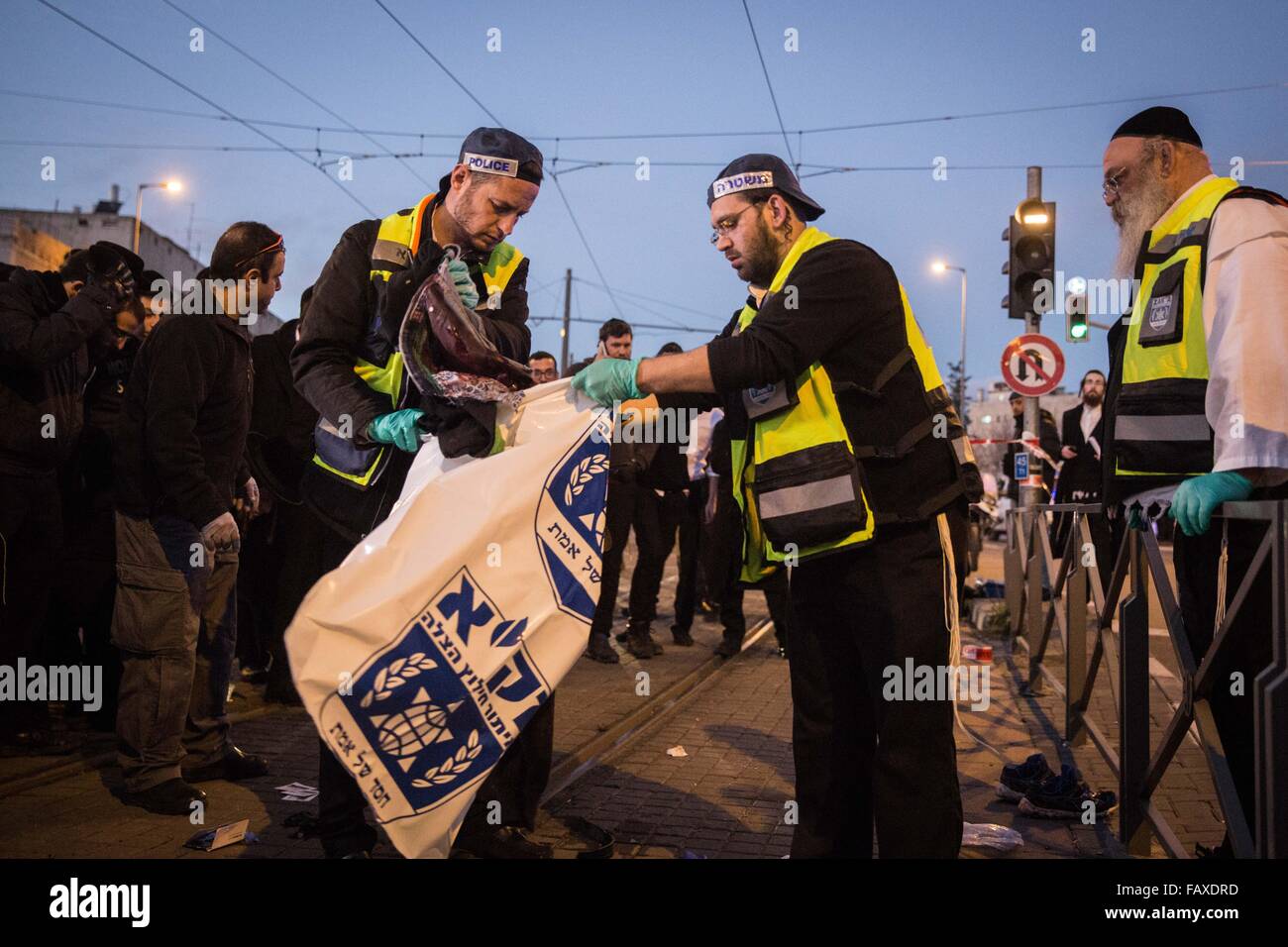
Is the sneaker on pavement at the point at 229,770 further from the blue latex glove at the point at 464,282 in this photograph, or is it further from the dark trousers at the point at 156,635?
the blue latex glove at the point at 464,282

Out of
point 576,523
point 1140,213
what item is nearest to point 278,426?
point 576,523

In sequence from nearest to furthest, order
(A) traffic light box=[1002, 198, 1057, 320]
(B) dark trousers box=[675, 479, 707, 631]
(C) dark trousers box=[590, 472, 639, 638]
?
(C) dark trousers box=[590, 472, 639, 638], (B) dark trousers box=[675, 479, 707, 631], (A) traffic light box=[1002, 198, 1057, 320]

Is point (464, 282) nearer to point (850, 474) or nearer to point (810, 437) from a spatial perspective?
point (810, 437)

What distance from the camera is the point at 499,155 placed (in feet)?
10.9

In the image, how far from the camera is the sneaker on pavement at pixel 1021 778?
4.66 m

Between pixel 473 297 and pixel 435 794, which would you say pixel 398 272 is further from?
pixel 435 794

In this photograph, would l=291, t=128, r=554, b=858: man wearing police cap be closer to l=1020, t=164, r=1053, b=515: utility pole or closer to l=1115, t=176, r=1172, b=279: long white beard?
l=1115, t=176, r=1172, b=279: long white beard

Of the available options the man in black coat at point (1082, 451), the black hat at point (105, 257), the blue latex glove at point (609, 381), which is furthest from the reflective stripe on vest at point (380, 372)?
the man in black coat at point (1082, 451)

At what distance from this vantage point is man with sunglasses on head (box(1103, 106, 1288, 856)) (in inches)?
112

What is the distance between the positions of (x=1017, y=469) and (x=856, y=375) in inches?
369

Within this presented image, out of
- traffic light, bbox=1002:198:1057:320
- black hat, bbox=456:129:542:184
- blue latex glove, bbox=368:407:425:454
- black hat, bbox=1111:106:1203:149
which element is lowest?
blue latex glove, bbox=368:407:425:454

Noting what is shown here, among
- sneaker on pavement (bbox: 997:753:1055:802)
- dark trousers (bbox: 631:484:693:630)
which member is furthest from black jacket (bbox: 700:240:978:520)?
dark trousers (bbox: 631:484:693:630)

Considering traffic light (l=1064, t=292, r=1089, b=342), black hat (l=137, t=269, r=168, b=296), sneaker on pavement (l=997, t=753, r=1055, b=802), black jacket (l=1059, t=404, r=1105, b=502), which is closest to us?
sneaker on pavement (l=997, t=753, r=1055, b=802)

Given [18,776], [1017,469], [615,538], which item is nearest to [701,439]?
[615,538]
